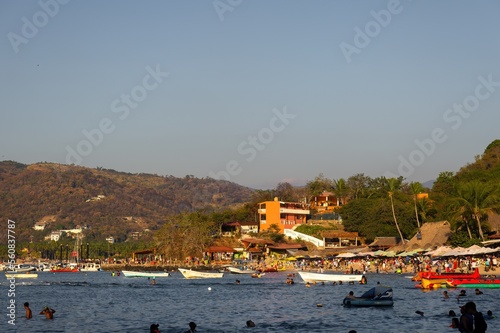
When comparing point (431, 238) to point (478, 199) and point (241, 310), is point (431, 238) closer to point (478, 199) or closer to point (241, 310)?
point (478, 199)

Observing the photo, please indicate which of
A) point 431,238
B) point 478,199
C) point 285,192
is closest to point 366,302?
point 478,199

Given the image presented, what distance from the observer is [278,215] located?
130 meters

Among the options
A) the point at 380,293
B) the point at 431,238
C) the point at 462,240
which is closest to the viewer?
the point at 380,293

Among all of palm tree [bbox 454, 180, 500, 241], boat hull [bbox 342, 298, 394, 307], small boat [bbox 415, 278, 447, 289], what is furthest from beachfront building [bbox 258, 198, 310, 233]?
boat hull [bbox 342, 298, 394, 307]

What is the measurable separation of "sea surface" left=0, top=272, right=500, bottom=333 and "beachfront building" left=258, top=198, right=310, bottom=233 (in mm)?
62306

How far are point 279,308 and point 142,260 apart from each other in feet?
309

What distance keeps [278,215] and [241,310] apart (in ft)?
279

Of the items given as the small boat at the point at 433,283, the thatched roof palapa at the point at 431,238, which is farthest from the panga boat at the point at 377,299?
the thatched roof palapa at the point at 431,238

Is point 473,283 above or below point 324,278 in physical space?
below

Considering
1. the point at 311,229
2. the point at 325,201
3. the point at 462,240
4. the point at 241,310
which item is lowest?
the point at 241,310

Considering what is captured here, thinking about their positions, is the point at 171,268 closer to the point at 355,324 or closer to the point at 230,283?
the point at 230,283

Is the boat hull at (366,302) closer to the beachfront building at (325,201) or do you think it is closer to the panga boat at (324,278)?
the panga boat at (324,278)

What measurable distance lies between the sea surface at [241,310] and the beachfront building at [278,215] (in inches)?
2453

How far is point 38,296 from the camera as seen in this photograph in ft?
202
